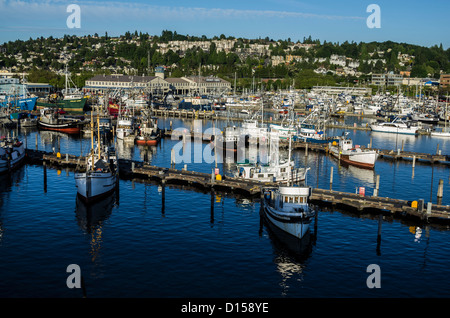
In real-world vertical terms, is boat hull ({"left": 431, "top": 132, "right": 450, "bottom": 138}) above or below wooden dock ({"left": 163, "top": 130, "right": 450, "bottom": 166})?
above

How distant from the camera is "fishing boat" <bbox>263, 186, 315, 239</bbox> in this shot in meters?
48.1

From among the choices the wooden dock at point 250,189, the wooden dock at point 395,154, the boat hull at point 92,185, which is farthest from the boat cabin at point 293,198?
the wooden dock at point 395,154

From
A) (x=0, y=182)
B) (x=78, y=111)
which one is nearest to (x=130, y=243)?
(x=0, y=182)

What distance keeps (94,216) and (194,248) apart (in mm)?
15573

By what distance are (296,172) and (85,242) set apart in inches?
1250

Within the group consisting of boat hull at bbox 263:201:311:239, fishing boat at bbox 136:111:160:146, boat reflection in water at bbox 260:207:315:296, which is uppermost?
fishing boat at bbox 136:111:160:146

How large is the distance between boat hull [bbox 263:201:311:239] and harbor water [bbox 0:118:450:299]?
1274mm

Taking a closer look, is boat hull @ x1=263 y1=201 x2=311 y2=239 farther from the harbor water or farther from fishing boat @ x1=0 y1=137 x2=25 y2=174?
fishing boat @ x1=0 y1=137 x2=25 y2=174

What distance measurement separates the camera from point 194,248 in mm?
47375

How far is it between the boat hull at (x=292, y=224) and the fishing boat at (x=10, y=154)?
44647 millimetres

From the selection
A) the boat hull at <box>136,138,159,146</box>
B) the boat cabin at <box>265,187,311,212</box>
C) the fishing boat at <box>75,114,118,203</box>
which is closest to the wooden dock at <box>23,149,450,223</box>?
the boat cabin at <box>265,187,311,212</box>

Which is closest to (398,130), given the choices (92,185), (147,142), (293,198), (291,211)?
(147,142)

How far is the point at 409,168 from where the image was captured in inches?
3438

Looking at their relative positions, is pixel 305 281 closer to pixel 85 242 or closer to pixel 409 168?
pixel 85 242
